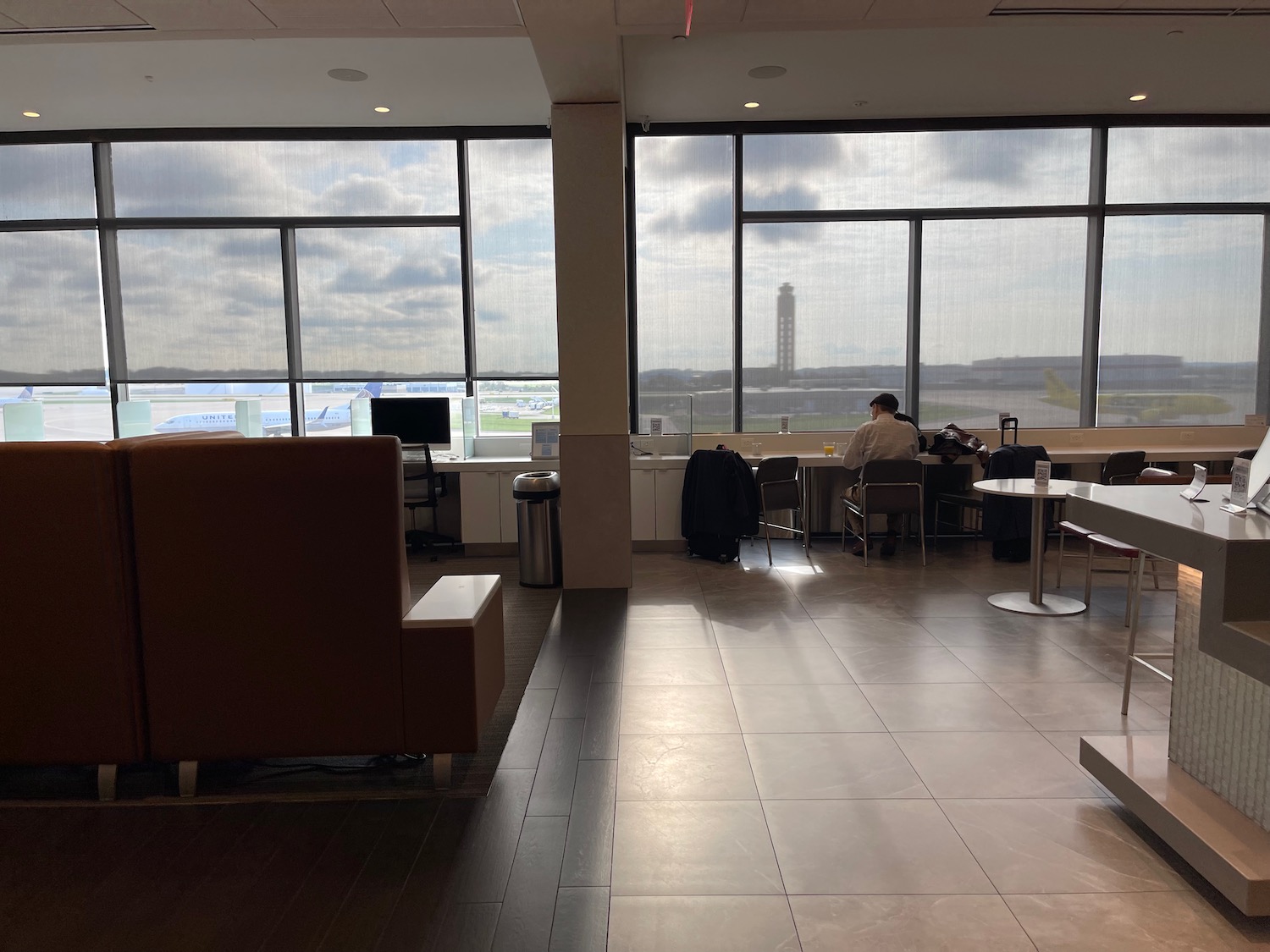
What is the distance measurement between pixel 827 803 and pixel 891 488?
3650 millimetres

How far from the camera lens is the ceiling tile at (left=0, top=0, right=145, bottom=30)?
3.61m

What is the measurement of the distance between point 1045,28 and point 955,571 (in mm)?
3416

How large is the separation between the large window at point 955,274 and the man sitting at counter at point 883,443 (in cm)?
92

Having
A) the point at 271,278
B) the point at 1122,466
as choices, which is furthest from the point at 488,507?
the point at 1122,466

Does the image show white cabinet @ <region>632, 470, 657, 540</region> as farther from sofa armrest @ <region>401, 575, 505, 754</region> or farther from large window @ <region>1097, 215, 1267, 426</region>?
large window @ <region>1097, 215, 1267, 426</region>

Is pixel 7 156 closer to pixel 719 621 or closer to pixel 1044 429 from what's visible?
pixel 719 621

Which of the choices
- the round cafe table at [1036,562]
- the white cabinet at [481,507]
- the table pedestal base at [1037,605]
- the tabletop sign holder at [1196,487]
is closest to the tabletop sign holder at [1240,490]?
the tabletop sign holder at [1196,487]

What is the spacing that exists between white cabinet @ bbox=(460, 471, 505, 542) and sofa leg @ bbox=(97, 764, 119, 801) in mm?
3765

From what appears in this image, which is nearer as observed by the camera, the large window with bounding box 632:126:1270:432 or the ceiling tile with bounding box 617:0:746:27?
the ceiling tile with bounding box 617:0:746:27

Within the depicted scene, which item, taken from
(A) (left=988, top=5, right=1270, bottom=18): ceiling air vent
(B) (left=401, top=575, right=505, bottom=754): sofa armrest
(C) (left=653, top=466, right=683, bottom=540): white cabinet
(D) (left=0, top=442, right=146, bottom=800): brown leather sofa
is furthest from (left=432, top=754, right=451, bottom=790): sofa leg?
(A) (left=988, top=5, right=1270, bottom=18): ceiling air vent

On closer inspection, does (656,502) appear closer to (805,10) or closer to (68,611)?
(805,10)

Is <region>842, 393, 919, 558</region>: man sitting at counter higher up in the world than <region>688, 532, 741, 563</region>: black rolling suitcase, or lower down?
higher up

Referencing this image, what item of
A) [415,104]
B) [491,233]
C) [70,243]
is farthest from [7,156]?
[491,233]

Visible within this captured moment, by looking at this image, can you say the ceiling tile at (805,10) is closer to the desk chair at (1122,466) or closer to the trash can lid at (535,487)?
the trash can lid at (535,487)
